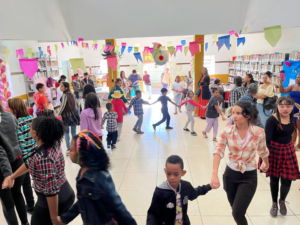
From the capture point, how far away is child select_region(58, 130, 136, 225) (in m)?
1.36

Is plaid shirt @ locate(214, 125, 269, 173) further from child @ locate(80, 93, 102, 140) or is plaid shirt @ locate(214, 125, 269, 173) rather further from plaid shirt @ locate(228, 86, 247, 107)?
plaid shirt @ locate(228, 86, 247, 107)

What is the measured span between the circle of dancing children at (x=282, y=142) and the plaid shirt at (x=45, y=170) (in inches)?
88.6

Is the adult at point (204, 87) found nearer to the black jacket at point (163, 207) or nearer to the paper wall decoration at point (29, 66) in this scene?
the paper wall decoration at point (29, 66)

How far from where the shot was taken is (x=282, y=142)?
2.47m

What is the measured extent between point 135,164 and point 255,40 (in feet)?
29.1

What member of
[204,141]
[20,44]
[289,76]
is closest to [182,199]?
[204,141]

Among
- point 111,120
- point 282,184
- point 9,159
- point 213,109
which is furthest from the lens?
point 213,109

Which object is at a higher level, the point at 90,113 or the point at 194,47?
the point at 194,47

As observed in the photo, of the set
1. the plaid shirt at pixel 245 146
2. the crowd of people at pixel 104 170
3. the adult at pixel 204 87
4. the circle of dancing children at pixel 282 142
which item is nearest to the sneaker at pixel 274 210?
the crowd of people at pixel 104 170

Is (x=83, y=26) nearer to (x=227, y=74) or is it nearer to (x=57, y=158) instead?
(x=57, y=158)

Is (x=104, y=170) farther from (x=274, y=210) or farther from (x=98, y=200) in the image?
(x=274, y=210)

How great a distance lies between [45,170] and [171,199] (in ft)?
3.34

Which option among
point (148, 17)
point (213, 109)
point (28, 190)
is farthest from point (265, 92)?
point (28, 190)

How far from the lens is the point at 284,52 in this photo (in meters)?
7.54
